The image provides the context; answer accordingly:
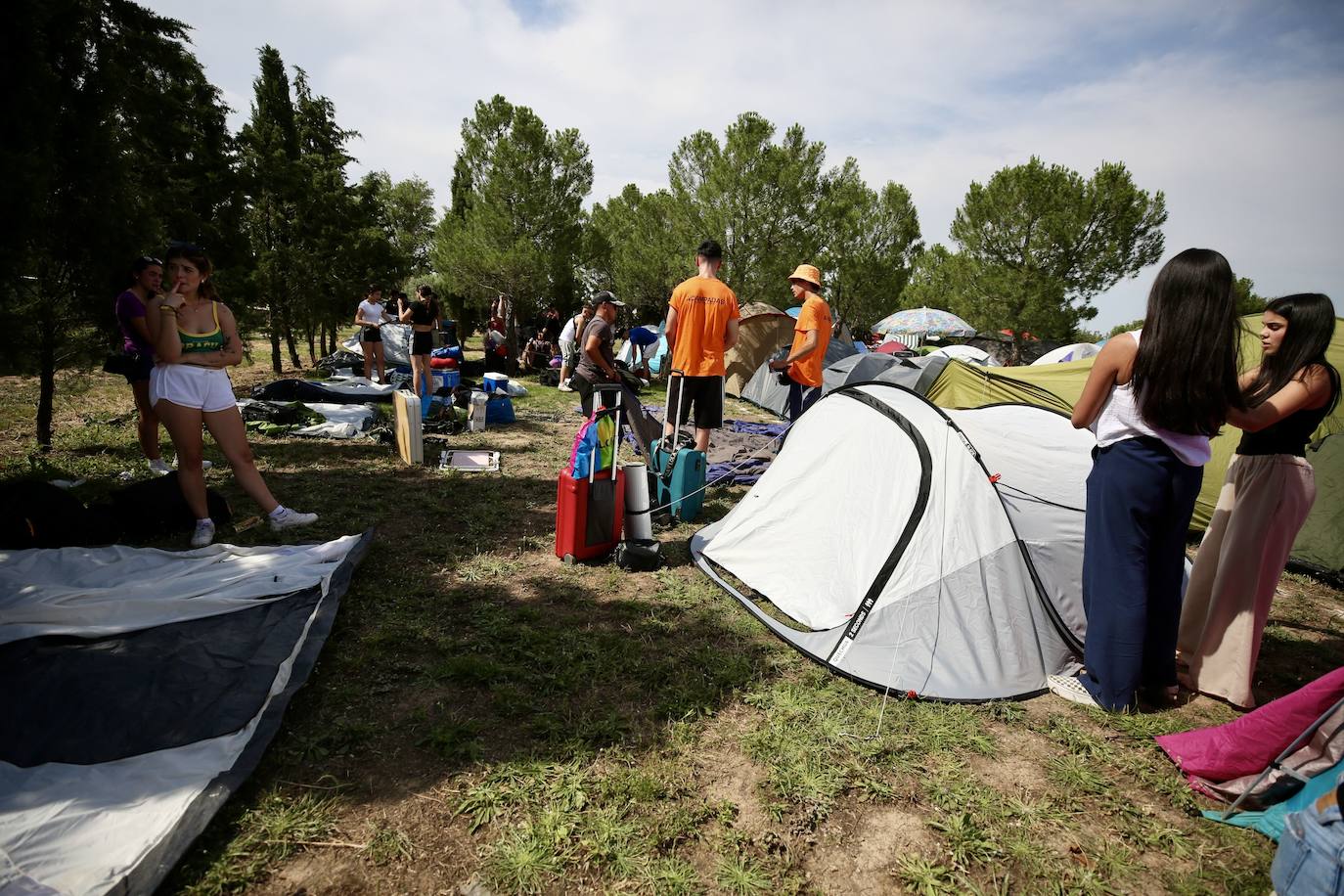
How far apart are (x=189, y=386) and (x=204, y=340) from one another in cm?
30

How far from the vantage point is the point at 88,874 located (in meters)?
1.66

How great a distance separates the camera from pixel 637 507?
426 centimetres

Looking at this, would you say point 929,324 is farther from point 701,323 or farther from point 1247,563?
point 1247,563

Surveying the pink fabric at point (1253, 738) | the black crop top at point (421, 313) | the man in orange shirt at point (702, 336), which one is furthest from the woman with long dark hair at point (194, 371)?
the pink fabric at point (1253, 738)

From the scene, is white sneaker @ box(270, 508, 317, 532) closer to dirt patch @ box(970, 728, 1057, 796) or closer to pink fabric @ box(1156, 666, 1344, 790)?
dirt patch @ box(970, 728, 1057, 796)

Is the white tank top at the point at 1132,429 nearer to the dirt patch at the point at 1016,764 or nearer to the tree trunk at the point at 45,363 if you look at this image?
the dirt patch at the point at 1016,764

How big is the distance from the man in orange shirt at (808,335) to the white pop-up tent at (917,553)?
76.6 inches

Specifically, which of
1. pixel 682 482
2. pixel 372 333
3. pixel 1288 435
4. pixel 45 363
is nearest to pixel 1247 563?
pixel 1288 435

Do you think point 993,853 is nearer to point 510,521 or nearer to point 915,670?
point 915,670

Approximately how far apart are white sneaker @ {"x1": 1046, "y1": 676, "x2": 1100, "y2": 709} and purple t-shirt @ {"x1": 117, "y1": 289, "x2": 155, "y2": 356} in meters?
6.39

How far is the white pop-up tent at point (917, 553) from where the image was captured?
3045 millimetres

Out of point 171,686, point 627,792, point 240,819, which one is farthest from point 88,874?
point 627,792

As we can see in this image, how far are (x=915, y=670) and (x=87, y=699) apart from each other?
3.42 m

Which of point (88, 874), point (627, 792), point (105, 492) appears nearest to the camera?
point (88, 874)
